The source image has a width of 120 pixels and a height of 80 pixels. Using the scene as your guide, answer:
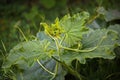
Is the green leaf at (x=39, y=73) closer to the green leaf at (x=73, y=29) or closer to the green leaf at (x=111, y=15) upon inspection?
the green leaf at (x=73, y=29)

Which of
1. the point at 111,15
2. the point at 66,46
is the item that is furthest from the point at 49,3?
the point at 66,46

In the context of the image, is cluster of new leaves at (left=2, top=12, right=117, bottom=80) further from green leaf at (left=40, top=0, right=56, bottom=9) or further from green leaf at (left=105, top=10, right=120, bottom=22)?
green leaf at (left=40, top=0, right=56, bottom=9)

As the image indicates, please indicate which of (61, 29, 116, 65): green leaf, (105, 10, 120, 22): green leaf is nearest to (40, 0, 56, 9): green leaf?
(105, 10, 120, 22): green leaf

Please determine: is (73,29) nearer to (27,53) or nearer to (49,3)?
(27,53)

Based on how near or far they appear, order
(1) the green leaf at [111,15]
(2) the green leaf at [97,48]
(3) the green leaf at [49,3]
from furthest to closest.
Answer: (3) the green leaf at [49,3] → (1) the green leaf at [111,15] → (2) the green leaf at [97,48]

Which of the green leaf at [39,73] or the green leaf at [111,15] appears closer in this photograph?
the green leaf at [39,73]

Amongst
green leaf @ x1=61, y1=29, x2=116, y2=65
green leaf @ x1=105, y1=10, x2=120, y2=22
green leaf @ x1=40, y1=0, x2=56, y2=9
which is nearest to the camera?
green leaf @ x1=61, y1=29, x2=116, y2=65

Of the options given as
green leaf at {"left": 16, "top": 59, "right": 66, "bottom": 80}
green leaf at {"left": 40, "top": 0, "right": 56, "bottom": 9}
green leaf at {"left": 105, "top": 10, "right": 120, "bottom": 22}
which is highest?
green leaf at {"left": 105, "top": 10, "right": 120, "bottom": 22}

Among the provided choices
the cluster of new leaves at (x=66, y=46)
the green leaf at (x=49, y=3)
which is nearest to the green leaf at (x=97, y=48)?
the cluster of new leaves at (x=66, y=46)

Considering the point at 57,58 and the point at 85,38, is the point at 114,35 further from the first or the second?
the point at 57,58
